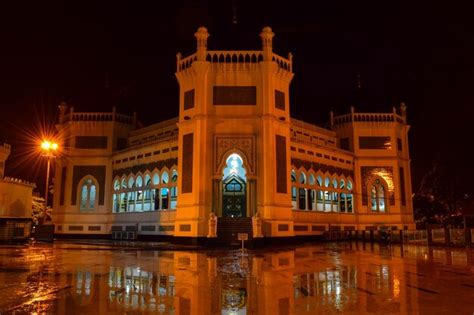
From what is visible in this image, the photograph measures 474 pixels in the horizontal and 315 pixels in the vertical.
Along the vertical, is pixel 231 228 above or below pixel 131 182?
below

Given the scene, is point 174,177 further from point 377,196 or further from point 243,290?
point 243,290

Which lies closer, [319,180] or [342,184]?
[319,180]

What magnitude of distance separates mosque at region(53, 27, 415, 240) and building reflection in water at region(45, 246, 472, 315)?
15399 mm

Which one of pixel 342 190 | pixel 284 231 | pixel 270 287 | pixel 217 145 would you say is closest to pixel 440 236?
pixel 284 231

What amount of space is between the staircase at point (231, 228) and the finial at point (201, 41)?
12416mm

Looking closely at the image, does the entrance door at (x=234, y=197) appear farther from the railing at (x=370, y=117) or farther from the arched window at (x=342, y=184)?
the railing at (x=370, y=117)

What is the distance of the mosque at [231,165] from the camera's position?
3039 centimetres

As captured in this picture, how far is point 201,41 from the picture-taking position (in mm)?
31453

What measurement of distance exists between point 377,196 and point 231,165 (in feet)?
64.3

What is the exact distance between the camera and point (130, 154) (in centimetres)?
4059

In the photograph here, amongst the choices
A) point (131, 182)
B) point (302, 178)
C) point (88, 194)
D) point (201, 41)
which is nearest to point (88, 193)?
point (88, 194)

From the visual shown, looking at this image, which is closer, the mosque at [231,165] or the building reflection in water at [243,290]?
the building reflection in water at [243,290]

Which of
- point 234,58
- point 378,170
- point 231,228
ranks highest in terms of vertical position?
point 234,58

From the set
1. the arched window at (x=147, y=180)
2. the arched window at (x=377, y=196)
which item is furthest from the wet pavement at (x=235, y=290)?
the arched window at (x=377, y=196)
